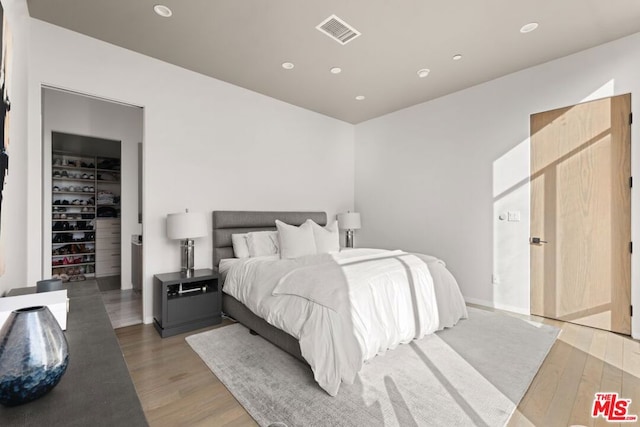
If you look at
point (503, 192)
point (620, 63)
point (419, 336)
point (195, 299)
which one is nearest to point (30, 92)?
point (195, 299)

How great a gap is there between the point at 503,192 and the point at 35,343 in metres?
4.44

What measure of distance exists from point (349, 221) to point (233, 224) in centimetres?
207

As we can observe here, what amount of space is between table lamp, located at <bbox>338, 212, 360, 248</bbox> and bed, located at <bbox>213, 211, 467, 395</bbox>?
187 cm

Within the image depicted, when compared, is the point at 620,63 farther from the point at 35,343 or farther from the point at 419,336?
the point at 35,343

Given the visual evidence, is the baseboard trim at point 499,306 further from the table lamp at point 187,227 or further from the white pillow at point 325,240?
the table lamp at point 187,227

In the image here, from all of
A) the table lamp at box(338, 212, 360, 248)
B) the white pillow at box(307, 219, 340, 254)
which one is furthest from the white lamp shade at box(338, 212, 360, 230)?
the white pillow at box(307, 219, 340, 254)

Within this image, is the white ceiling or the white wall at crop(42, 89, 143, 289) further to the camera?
the white wall at crop(42, 89, 143, 289)

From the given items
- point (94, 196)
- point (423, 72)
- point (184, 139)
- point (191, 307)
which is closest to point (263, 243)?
point (191, 307)

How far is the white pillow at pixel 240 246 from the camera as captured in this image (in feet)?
12.4

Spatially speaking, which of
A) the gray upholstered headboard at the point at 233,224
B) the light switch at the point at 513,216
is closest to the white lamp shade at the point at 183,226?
the gray upholstered headboard at the point at 233,224

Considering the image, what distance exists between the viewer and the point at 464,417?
69.7 inches

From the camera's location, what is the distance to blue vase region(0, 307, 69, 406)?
755mm
